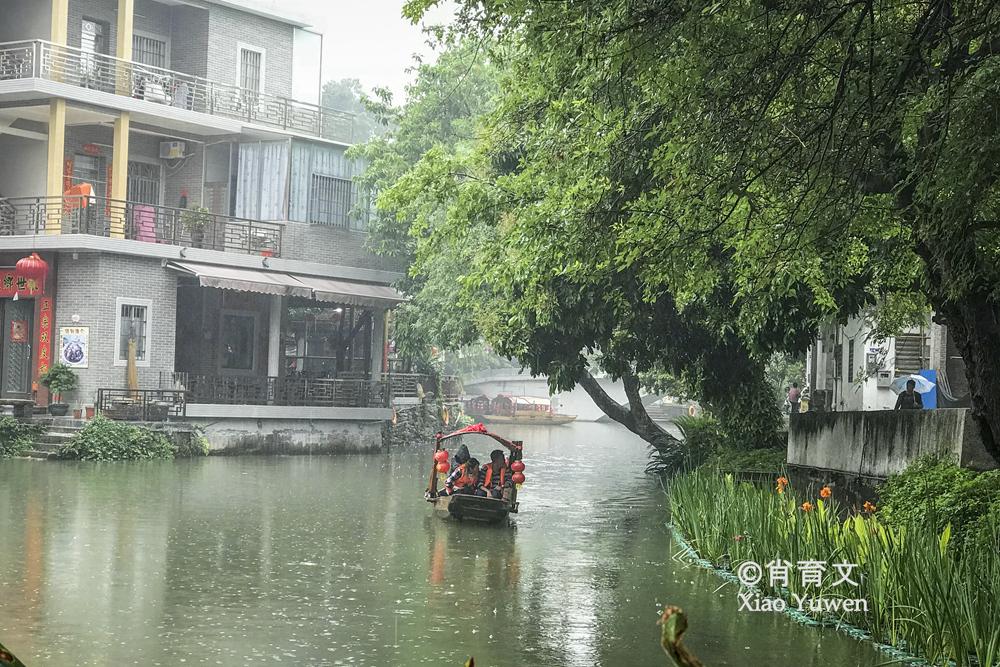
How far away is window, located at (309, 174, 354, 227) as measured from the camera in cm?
3362

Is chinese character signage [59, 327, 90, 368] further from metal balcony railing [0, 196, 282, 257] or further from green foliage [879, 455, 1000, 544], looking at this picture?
green foliage [879, 455, 1000, 544]

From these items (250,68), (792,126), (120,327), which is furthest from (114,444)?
(792,126)

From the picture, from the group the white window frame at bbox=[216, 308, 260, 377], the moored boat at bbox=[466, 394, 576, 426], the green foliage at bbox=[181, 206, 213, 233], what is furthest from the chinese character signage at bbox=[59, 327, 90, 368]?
the moored boat at bbox=[466, 394, 576, 426]

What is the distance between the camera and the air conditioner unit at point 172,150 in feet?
105

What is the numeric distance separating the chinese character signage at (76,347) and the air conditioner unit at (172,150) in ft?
18.8

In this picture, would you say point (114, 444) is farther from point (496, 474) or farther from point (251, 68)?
point (251, 68)

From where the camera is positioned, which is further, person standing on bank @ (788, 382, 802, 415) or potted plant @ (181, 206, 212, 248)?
person standing on bank @ (788, 382, 802, 415)

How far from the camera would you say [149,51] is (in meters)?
32.8

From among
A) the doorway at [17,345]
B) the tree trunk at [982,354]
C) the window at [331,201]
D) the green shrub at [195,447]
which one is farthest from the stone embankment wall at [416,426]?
the tree trunk at [982,354]

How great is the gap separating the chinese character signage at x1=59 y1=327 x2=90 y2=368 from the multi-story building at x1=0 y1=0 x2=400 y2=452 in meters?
0.03

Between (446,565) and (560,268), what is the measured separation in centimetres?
362

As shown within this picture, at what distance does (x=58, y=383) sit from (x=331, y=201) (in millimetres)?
9260

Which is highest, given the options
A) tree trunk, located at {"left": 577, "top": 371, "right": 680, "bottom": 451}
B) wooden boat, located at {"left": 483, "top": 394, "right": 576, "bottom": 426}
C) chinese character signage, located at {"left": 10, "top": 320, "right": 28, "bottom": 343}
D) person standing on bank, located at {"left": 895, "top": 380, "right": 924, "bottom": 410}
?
chinese character signage, located at {"left": 10, "top": 320, "right": 28, "bottom": 343}

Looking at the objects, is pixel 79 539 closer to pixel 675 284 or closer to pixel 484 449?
pixel 675 284
